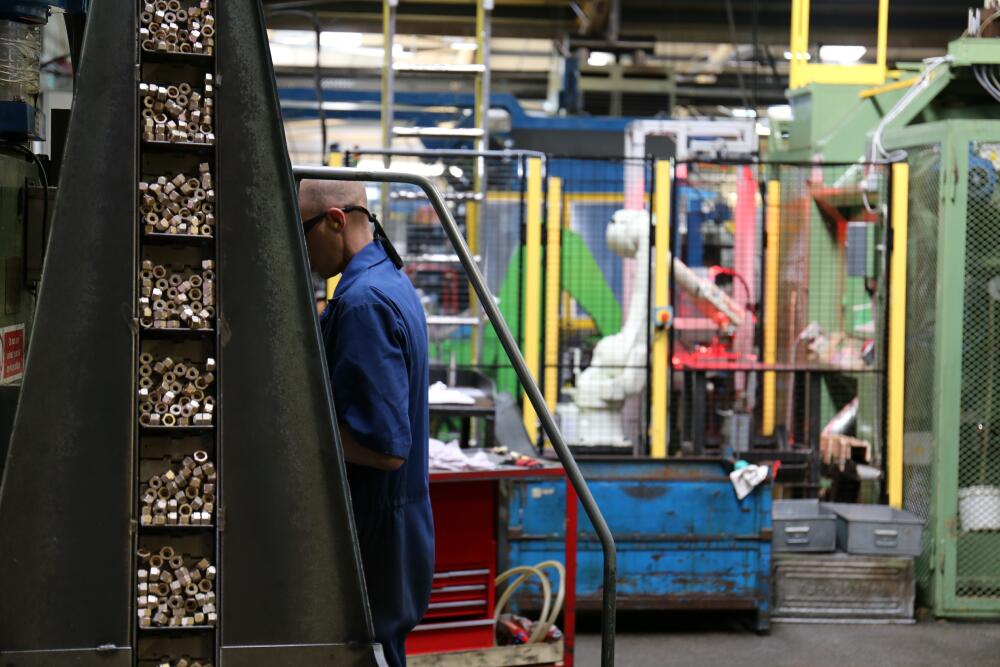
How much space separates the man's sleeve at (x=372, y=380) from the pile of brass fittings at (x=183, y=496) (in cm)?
57

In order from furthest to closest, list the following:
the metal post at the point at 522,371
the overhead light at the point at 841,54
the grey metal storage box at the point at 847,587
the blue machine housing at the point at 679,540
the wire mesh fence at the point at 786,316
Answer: the overhead light at the point at 841,54 → the wire mesh fence at the point at 786,316 → the grey metal storage box at the point at 847,587 → the blue machine housing at the point at 679,540 → the metal post at the point at 522,371

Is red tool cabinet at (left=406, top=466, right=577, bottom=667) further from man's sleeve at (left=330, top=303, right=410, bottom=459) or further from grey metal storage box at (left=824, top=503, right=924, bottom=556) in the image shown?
grey metal storage box at (left=824, top=503, right=924, bottom=556)

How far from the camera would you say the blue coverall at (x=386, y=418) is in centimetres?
279

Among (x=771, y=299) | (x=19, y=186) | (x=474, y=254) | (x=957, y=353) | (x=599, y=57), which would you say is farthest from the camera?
(x=599, y=57)

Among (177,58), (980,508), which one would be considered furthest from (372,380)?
(980,508)

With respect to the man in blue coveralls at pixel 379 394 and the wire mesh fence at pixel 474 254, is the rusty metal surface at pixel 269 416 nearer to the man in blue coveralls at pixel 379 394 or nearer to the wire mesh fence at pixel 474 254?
the man in blue coveralls at pixel 379 394

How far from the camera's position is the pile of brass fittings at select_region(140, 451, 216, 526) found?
2207mm

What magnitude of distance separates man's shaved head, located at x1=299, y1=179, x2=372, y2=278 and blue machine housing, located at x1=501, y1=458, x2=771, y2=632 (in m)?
3.47

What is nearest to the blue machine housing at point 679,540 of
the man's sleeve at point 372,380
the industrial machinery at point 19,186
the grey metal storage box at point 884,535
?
the grey metal storage box at point 884,535

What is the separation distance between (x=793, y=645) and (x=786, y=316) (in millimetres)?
2863

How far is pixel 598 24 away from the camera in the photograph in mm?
13727

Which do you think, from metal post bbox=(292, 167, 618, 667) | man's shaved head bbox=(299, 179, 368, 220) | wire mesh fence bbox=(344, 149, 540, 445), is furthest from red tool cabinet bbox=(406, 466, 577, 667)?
metal post bbox=(292, 167, 618, 667)

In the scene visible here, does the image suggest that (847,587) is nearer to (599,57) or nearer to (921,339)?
(921,339)

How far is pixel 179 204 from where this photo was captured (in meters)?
2.26
